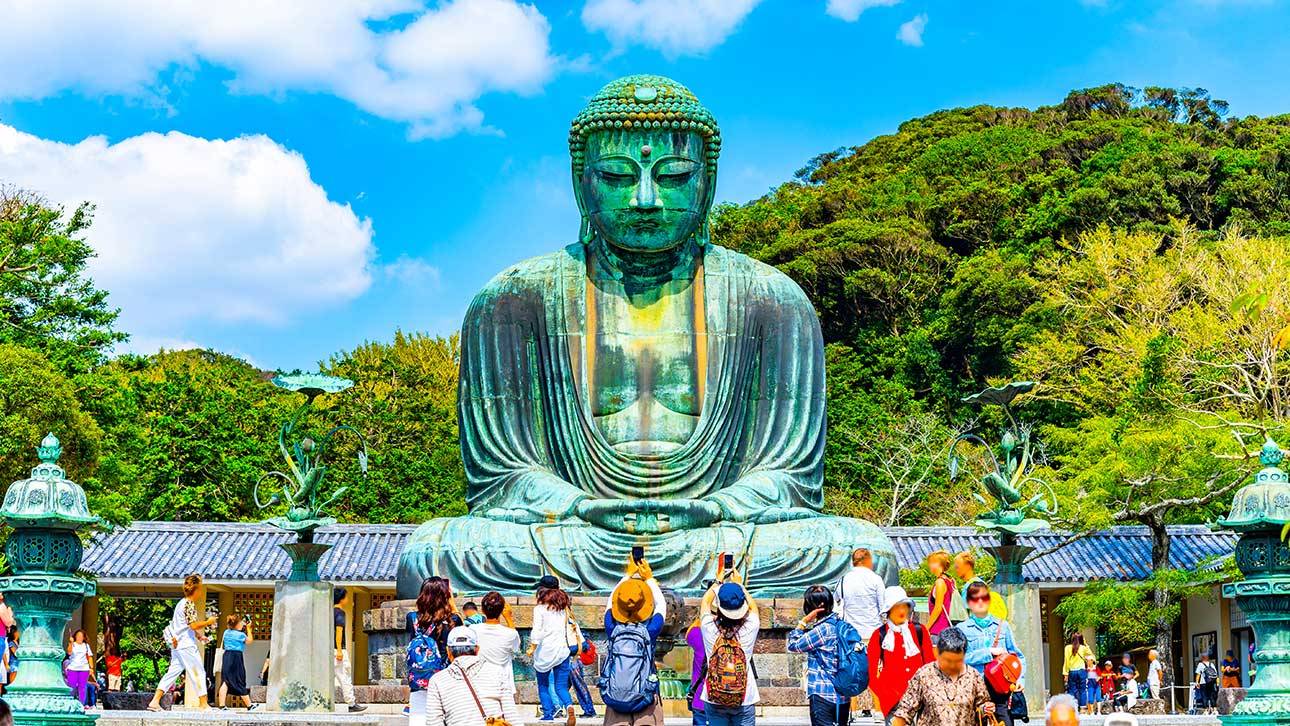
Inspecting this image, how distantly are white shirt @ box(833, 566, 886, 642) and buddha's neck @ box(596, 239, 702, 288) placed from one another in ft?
18.8

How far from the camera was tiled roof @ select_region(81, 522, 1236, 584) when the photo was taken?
2817 cm

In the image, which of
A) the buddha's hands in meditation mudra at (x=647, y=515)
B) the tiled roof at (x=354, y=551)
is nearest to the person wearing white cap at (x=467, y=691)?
the buddha's hands in meditation mudra at (x=647, y=515)

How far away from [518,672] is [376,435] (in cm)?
2429

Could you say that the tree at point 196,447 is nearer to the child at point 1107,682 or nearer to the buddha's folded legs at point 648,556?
the child at point 1107,682

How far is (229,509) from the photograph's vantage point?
33312 mm

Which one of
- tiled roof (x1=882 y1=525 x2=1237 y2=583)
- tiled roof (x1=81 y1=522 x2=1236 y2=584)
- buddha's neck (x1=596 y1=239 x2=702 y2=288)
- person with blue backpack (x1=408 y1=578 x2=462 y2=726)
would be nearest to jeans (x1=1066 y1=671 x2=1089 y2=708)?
tiled roof (x1=882 y1=525 x2=1237 y2=583)

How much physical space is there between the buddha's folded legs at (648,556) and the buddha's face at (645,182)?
2.65m

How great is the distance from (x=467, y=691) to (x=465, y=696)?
0.08 ft

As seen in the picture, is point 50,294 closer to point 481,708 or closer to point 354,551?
point 354,551

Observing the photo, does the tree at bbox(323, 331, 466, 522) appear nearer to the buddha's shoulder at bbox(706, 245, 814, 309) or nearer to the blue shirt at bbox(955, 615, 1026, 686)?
the buddha's shoulder at bbox(706, 245, 814, 309)

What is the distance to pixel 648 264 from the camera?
1538cm

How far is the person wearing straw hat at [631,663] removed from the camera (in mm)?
8805

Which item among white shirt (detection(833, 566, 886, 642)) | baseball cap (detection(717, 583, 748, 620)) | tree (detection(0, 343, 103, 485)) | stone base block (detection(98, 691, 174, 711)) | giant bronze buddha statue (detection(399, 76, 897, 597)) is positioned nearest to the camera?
baseball cap (detection(717, 583, 748, 620))

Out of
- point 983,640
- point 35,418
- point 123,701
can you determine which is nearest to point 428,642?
point 983,640
